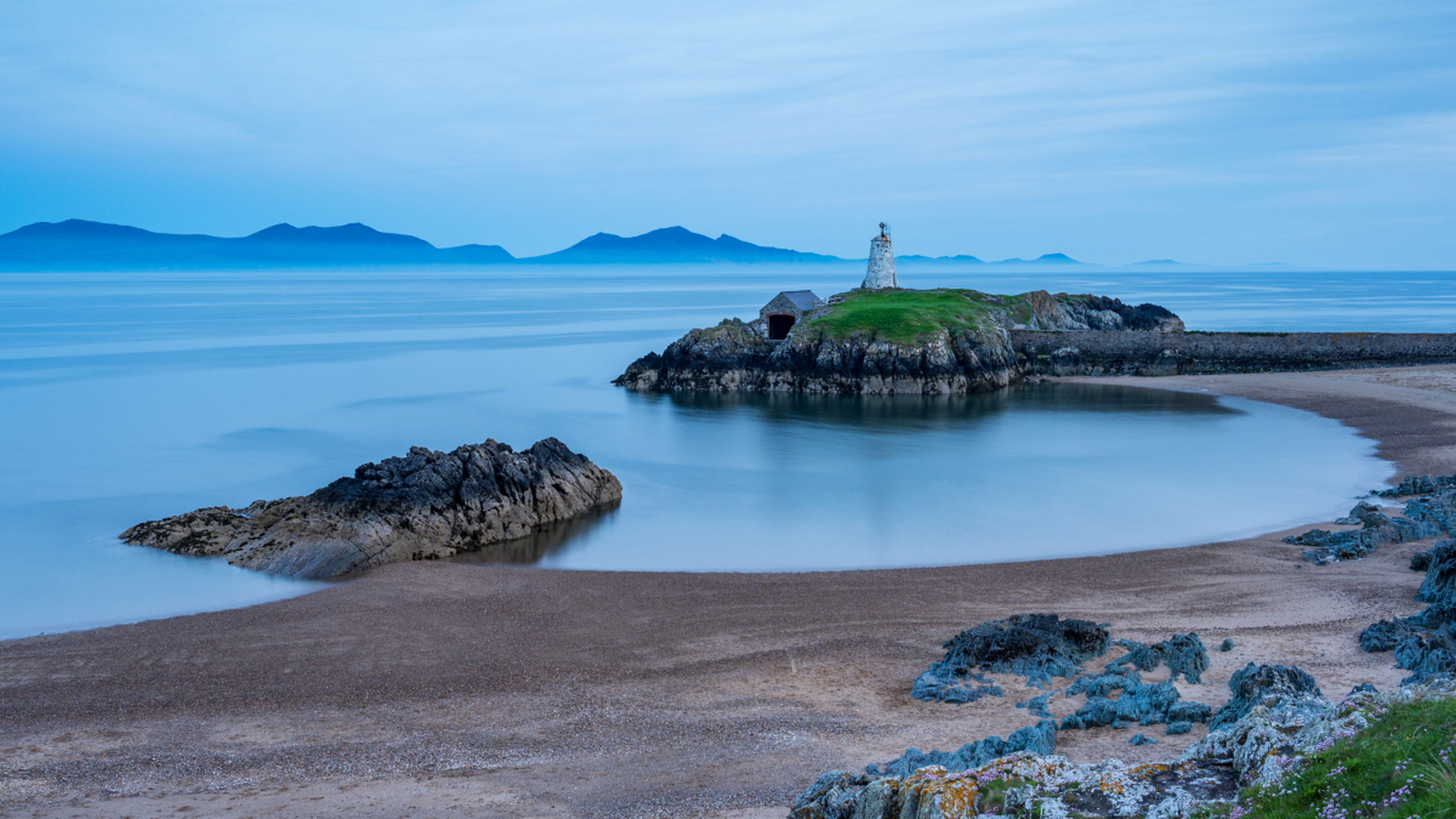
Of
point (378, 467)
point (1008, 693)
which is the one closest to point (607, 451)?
point (378, 467)

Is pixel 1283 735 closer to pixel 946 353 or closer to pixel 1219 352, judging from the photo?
pixel 946 353

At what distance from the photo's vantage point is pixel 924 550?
1861cm

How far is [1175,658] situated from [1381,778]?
5.41 metres

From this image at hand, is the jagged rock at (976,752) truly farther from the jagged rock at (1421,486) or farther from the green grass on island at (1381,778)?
the jagged rock at (1421,486)

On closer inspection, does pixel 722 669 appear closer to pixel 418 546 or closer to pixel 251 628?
pixel 251 628

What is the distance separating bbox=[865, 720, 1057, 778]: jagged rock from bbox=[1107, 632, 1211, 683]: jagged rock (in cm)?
244

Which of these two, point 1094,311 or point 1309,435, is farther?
point 1094,311

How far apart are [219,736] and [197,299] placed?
427 ft

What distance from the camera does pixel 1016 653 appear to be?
37.9 feet

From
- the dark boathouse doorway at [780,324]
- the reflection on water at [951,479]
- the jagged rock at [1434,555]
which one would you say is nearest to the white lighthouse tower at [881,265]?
the dark boathouse doorway at [780,324]

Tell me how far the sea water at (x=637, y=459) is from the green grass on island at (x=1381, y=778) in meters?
11.3

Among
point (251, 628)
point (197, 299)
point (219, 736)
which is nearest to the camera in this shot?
point (219, 736)

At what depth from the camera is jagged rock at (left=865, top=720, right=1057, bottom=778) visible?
8.23 metres

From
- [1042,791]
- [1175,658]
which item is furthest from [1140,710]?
[1042,791]
